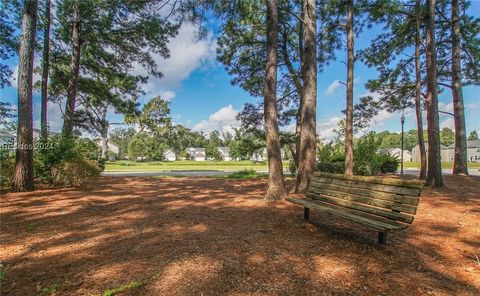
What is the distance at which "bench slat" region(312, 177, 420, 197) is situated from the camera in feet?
10.2

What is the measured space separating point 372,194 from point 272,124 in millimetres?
2949

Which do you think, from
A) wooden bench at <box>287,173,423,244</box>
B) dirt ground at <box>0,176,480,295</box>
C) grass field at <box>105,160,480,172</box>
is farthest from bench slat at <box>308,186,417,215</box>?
grass field at <box>105,160,480,172</box>

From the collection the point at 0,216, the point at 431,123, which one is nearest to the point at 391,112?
the point at 431,123

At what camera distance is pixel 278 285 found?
7.81 feet

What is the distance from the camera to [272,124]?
6.04 meters

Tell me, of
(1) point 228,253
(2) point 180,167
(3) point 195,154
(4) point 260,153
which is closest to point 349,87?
(1) point 228,253

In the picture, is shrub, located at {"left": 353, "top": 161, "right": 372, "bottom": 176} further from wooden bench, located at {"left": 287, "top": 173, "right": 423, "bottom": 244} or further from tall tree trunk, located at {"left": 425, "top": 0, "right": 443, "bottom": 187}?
wooden bench, located at {"left": 287, "top": 173, "right": 423, "bottom": 244}

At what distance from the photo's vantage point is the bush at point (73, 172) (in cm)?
778

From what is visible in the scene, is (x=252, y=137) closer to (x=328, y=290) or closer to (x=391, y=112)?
(x=391, y=112)

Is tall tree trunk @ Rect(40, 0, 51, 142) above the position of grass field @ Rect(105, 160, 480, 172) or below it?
above

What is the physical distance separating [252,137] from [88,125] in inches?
432

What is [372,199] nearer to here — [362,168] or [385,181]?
[385,181]

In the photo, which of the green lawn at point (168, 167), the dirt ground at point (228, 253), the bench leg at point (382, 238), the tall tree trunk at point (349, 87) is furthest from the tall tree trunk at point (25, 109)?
the green lawn at point (168, 167)

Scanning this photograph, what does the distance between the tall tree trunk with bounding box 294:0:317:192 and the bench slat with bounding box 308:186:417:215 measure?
6.98 feet
